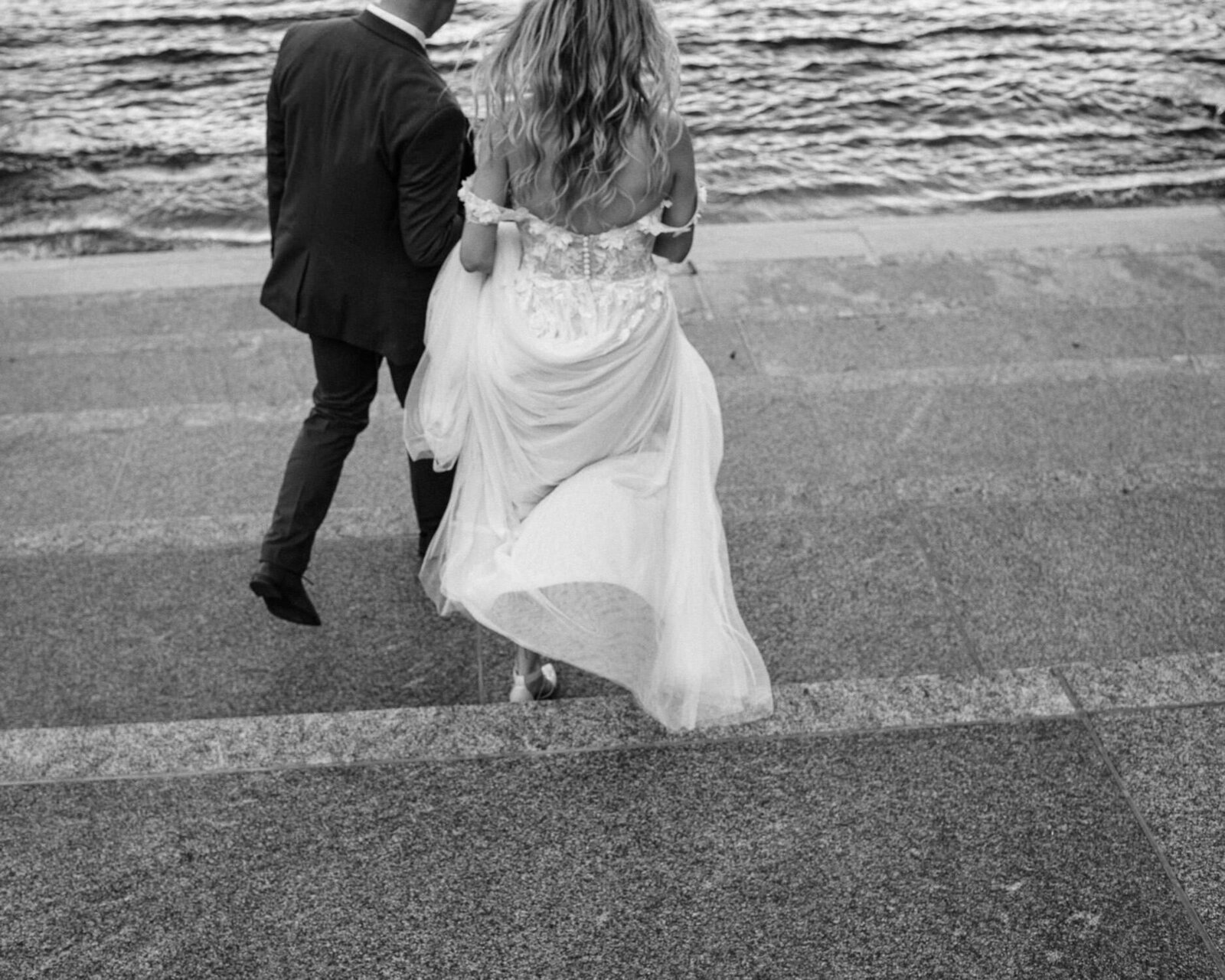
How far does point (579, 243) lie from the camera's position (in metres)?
3.29

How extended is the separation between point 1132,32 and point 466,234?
1310 centimetres

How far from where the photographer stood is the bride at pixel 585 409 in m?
3.07

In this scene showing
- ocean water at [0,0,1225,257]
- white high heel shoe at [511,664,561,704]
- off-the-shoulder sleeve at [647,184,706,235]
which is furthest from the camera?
ocean water at [0,0,1225,257]

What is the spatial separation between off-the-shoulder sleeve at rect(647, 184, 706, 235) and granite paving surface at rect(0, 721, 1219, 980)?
1322 mm

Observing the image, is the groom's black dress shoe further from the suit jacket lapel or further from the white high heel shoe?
the suit jacket lapel

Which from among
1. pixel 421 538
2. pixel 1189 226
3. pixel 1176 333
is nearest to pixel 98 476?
pixel 421 538

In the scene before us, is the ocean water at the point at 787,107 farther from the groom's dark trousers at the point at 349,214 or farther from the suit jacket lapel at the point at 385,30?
the suit jacket lapel at the point at 385,30

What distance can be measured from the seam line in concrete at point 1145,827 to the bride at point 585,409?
81 centimetres

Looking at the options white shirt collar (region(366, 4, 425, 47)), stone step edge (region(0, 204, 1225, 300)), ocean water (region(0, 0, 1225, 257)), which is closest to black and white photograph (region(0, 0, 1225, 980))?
white shirt collar (region(366, 4, 425, 47))

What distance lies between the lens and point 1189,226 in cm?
716

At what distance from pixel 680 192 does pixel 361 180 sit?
869 millimetres

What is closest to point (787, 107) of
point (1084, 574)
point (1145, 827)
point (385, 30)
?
point (1084, 574)

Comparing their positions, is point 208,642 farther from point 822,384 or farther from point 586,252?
point 822,384

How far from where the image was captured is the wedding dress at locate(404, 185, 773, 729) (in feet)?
10.9
